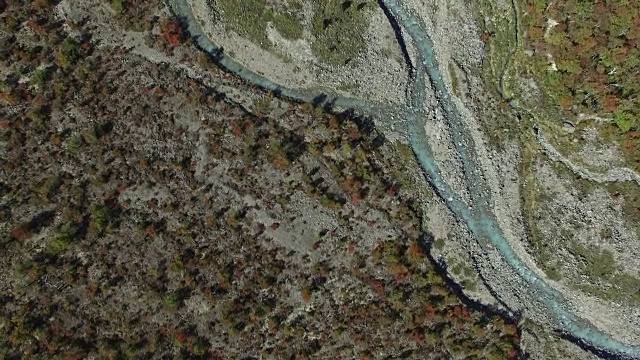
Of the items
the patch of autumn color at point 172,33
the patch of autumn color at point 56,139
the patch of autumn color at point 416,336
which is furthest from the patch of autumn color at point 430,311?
the patch of autumn color at point 56,139

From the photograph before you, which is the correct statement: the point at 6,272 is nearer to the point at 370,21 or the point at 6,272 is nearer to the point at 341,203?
the point at 341,203

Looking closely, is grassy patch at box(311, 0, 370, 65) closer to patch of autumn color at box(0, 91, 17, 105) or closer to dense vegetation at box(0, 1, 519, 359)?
dense vegetation at box(0, 1, 519, 359)

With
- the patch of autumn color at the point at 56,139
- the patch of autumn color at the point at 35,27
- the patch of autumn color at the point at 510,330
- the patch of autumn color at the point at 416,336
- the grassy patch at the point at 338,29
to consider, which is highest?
the grassy patch at the point at 338,29

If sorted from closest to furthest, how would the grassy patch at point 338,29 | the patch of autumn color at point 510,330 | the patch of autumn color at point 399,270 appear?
the patch of autumn color at point 399,270 < the patch of autumn color at point 510,330 < the grassy patch at point 338,29

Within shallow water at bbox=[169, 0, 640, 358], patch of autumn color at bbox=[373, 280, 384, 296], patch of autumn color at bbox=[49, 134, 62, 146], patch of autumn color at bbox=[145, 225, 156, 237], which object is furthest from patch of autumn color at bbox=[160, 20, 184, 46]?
patch of autumn color at bbox=[373, 280, 384, 296]

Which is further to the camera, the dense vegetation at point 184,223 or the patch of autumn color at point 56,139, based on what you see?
the patch of autumn color at point 56,139

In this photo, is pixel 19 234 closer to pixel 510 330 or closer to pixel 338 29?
pixel 338 29

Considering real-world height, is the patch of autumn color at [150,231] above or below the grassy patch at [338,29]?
below

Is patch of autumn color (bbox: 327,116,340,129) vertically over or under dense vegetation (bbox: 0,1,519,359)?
over

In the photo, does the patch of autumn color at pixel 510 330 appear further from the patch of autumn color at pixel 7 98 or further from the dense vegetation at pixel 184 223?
the patch of autumn color at pixel 7 98
